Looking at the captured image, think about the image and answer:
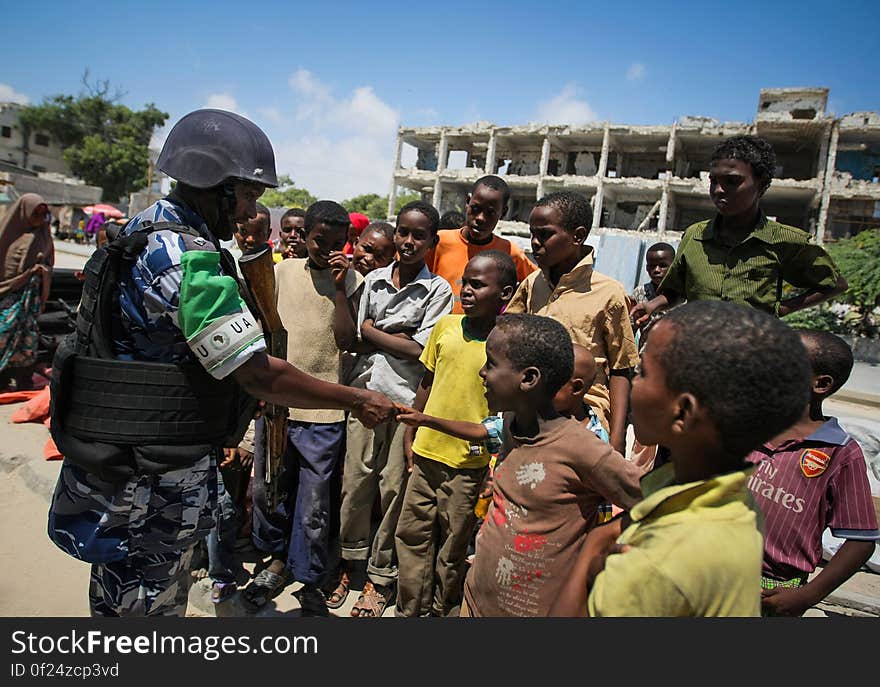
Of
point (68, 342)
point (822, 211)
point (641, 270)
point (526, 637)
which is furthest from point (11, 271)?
point (822, 211)

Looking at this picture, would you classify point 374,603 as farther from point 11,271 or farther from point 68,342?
point 11,271

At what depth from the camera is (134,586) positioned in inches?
77.1

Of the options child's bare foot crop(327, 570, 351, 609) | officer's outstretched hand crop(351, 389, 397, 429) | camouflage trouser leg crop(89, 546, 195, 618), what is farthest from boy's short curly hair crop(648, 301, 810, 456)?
child's bare foot crop(327, 570, 351, 609)

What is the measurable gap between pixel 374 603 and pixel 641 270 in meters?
11.5

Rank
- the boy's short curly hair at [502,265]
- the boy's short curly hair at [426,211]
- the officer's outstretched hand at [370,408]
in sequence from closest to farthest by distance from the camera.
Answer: the officer's outstretched hand at [370,408] < the boy's short curly hair at [502,265] < the boy's short curly hair at [426,211]

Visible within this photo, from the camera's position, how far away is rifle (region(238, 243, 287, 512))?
2494 mm

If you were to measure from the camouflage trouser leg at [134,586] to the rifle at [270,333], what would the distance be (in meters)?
0.89

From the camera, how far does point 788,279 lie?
99.1 inches

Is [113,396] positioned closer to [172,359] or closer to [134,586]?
[172,359]

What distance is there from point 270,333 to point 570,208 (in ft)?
5.19

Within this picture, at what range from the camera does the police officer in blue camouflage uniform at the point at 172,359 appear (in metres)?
1.75

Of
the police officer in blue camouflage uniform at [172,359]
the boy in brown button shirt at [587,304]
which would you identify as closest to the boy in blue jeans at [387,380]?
the boy in brown button shirt at [587,304]

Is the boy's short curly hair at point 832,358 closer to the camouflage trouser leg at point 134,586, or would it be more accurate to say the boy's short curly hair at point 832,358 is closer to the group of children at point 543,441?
the group of children at point 543,441

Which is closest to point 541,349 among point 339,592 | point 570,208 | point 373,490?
point 570,208
